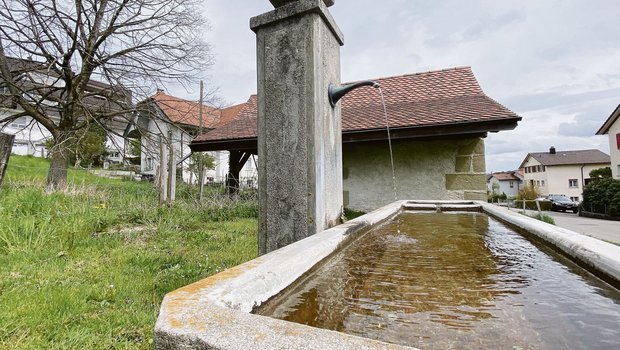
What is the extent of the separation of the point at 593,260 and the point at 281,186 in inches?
73.4

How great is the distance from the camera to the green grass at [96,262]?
1.87 metres

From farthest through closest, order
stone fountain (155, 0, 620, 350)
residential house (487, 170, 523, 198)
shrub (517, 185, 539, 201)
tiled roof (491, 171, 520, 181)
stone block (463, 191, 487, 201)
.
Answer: tiled roof (491, 171, 520, 181) < residential house (487, 170, 523, 198) < shrub (517, 185, 539, 201) < stone block (463, 191, 487, 201) < stone fountain (155, 0, 620, 350)

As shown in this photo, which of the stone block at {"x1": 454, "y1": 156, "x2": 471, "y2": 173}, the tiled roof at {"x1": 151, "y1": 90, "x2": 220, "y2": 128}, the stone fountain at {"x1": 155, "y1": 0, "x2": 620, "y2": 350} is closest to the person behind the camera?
the stone fountain at {"x1": 155, "y1": 0, "x2": 620, "y2": 350}

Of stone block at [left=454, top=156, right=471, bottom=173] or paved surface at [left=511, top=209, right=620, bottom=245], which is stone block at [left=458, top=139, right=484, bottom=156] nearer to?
stone block at [left=454, top=156, right=471, bottom=173]

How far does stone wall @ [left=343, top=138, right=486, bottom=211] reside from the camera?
23.4ft

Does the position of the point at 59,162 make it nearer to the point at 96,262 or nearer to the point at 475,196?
the point at 96,262

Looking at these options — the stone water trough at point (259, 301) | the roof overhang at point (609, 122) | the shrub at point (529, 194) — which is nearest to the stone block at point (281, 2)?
the stone water trough at point (259, 301)

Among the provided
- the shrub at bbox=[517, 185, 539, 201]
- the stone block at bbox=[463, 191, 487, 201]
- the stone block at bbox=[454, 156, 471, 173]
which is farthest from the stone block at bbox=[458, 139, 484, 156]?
the shrub at bbox=[517, 185, 539, 201]

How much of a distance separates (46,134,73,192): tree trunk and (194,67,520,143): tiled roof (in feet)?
10.5

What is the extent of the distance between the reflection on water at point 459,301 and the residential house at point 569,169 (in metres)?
38.4

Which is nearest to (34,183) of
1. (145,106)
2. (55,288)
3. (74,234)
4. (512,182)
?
(145,106)

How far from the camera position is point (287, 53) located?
2449 millimetres

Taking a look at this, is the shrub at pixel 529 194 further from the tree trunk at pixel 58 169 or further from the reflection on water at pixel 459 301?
the tree trunk at pixel 58 169

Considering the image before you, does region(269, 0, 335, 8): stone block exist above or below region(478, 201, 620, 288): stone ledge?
above
